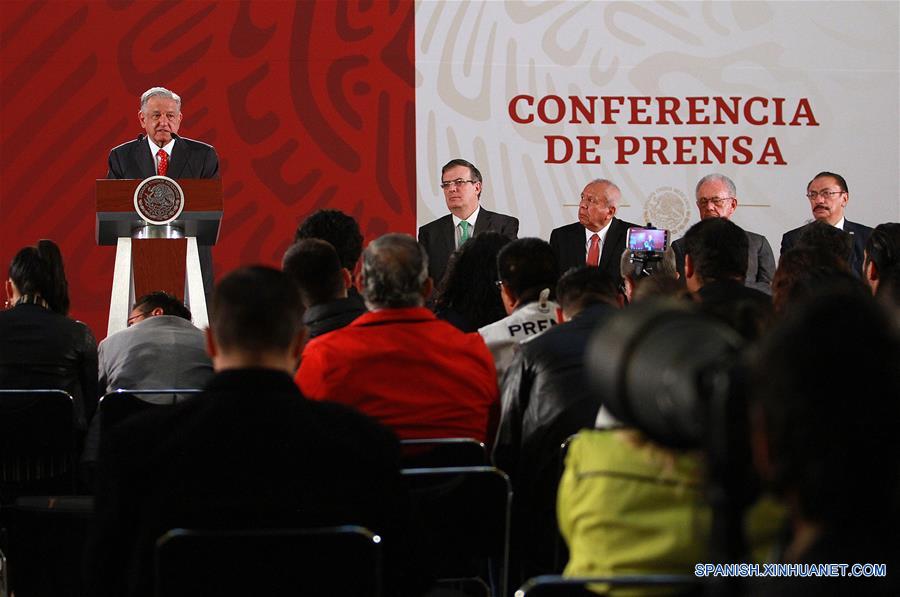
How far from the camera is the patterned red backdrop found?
7801 mm

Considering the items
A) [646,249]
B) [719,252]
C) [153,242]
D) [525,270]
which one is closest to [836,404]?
[719,252]

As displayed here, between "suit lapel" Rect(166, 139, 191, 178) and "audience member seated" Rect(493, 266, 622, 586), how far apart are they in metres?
3.52

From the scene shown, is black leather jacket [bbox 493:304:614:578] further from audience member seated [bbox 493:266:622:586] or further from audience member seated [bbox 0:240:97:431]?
audience member seated [bbox 0:240:97:431]

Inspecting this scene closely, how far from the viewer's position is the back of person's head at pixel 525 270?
3.68 meters

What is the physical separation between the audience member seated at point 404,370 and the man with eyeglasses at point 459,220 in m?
A: 3.66

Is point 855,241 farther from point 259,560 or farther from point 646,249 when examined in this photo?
point 259,560

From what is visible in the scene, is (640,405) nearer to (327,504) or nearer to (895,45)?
(327,504)

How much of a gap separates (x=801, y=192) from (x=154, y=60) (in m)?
4.48

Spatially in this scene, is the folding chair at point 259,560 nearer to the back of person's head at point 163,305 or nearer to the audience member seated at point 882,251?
the back of person's head at point 163,305

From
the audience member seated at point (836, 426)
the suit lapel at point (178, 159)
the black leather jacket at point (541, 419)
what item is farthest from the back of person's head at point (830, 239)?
the suit lapel at point (178, 159)

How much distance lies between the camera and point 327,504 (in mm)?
1784

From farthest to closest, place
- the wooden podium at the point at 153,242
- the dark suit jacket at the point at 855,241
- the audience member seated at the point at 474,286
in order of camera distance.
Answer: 1. the dark suit jacket at the point at 855,241
2. the wooden podium at the point at 153,242
3. the audience member seated at the point at 474,286

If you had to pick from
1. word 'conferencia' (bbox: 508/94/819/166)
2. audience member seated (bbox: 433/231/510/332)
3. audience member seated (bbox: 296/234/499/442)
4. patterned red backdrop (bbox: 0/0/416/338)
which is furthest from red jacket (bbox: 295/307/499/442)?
word 'conferencia' (bbox: 508/94/819/166)

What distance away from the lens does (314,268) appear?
11.4 feet
